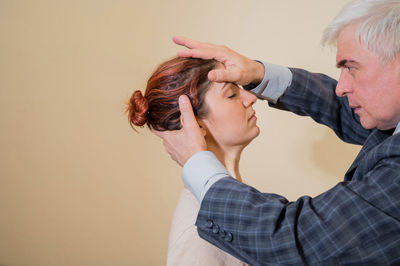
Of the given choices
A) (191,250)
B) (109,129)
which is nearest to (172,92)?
(191,250)

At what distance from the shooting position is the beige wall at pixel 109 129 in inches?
84.2

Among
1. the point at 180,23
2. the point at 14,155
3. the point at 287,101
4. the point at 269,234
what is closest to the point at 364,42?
the point at 287,101

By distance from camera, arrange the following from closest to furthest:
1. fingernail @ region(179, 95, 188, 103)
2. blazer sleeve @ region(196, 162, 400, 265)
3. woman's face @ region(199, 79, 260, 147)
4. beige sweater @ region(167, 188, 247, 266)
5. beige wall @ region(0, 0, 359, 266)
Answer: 1. blazer sleeve @ region(196, 162, 400, 265)
2. beige sweater @ region(167, 188, 247, 266)
3. fingernail @ region(179, 95, 188, 103)
4. woman's face @ region(199, 79, 260, 147)
5. beige wall @ region(0, 0, 359, 266)

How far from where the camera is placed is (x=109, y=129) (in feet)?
7.74

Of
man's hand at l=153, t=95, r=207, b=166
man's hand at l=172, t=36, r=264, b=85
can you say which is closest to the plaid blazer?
man's hand at l=153, t=95, r=207, b=166

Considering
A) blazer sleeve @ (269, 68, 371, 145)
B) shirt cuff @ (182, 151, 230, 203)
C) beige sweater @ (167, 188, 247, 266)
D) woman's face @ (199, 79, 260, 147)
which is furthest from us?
blazer sleeve @ (269, 68, 371, 145)

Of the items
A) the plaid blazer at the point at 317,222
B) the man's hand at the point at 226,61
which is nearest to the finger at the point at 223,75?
the man's hand at the point at 226,61

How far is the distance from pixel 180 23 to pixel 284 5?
1.94 feet

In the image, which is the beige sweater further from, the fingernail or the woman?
the fingernail

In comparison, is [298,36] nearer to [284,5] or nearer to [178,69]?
[284,5]

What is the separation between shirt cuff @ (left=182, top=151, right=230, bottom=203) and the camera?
1.00 m

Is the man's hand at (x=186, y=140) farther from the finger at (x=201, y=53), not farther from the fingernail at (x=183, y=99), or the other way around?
the finger at (x=201, y=53)

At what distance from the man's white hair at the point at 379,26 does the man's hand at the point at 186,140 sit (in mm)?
521

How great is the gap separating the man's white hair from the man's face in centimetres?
2
